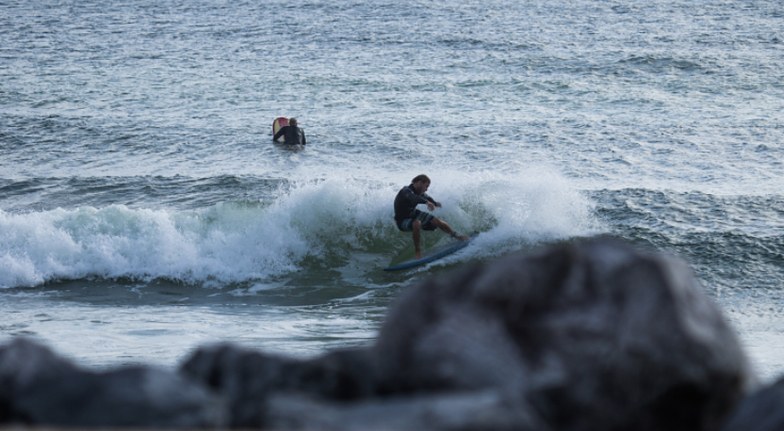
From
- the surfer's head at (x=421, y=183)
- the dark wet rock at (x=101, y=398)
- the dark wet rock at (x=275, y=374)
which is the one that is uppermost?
the dark wet rock at (x=101, y=398)

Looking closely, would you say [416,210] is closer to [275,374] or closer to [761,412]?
[275,374]

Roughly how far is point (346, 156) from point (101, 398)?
1552 centimetres

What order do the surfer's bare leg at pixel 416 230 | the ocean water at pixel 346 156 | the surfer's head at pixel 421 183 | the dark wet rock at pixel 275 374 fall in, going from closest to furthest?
the dark wet rock at pixel 275 374 < the ocean water at pixel 346 156 < the surfer's head at pixel 421 183 < the surfer's bare leg at pixel 416 230

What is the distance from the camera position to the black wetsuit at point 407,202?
10523mm

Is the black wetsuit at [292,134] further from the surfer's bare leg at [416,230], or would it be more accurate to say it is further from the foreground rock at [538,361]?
the foreground rock at [538,361]

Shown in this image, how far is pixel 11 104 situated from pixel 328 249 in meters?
17.8

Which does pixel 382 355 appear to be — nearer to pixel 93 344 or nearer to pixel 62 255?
pixel 93 344

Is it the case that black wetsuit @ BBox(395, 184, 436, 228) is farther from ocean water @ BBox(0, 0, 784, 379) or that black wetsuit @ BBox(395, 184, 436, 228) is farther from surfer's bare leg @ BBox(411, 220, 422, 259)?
ocean water @ BBox(0, 0, 784, 379)

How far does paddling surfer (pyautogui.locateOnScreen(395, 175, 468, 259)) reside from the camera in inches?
414

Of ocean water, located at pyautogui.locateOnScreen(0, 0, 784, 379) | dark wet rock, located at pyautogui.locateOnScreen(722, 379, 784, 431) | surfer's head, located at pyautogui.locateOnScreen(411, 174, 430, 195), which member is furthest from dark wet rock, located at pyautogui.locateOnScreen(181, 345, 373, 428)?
surfer's head, located at pyautogui.locateOnScreen(411, 174, 430, 195)

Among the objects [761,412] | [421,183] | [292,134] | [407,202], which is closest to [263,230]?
[407,202]

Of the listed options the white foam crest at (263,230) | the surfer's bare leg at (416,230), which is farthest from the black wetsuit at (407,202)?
the white foam crest at (263,230)

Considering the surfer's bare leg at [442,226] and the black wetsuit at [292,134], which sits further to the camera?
the black wetsuit at [292,134]

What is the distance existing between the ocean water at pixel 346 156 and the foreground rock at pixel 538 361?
386 centimetres
